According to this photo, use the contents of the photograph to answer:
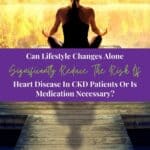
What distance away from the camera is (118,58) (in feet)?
44.1

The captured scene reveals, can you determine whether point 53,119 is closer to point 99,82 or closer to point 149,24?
point 99,82

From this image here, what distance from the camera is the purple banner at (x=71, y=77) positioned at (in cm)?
1314

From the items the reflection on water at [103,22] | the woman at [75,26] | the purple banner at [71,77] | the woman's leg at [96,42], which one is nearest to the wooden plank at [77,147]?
the purple banner at [71,77]

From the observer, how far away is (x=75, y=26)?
1362 centimetres

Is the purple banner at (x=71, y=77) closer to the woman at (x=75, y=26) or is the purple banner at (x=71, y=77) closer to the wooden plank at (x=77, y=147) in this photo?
the woman at (x=75, y=26)

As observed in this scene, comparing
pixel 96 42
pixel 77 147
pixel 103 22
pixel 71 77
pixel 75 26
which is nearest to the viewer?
pixel 77 147

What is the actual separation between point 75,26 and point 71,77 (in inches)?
37.6

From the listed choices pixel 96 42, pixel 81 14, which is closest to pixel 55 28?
pixel 81 14

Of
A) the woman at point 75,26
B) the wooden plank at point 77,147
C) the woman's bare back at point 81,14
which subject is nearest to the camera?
the wooden plank at point 77,147

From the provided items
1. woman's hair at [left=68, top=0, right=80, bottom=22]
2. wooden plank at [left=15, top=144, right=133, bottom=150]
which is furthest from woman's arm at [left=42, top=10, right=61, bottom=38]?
wooden plank at [left=15, top=144, right=133, bottom=150]

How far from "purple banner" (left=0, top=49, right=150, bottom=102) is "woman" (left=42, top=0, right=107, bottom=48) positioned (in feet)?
0.78

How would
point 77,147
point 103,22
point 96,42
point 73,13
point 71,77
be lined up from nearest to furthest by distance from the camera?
point 77,147
point 71,77
point 73,13
point 96,42
point 103,22

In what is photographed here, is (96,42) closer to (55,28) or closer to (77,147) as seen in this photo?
(55,28)

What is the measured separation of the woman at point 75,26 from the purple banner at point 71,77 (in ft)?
0.78
